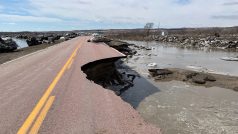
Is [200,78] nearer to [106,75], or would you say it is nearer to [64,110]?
[106,75]

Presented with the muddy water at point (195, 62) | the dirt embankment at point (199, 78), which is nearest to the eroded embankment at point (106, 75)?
the dirt embankment at point (199, 78)

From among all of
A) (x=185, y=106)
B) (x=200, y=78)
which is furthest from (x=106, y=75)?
(x=185, y=106)

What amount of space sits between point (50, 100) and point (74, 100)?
1.80 ft

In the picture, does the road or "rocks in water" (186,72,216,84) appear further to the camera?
"rocks in water" (186,72,216,84)

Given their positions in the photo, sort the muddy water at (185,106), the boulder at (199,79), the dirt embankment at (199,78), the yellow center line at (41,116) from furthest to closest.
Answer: the boulder at (199,79), the dirt embankment at (199,78), the muddy water at (185,106), the yellow center line at (41,116)

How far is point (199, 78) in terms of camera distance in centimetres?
1555

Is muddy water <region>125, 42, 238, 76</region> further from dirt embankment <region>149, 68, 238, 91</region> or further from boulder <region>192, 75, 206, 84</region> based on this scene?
boulder <region>192, 75, 206, 84</region>

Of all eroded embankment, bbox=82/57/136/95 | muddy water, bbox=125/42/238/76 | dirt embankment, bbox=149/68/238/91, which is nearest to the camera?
eroded embankment, bbox=82/57/136/95

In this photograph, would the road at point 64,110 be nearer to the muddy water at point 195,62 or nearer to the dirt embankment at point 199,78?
the dirt embankment at point 199,78

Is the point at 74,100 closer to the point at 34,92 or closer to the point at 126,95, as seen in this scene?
the point at 34,92

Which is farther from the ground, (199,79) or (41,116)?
(41,116)

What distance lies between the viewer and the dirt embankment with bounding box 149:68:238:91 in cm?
1455

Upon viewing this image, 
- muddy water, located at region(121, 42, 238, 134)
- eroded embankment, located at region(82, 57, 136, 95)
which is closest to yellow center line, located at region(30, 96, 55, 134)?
muddy water, located at region(121, 42, 238, 134)

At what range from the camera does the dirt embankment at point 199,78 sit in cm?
1455
